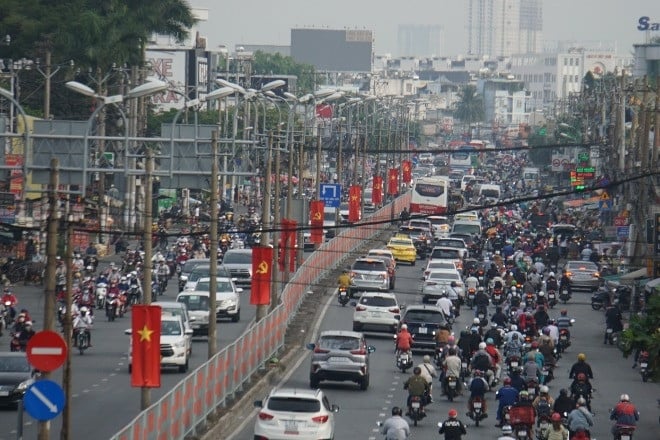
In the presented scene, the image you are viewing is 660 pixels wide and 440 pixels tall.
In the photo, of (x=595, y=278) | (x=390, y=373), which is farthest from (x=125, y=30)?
(x=390, y=373)

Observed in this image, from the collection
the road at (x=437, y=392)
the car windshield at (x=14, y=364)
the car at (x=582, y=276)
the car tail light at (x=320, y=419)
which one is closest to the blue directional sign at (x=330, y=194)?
the car at (x=582, y=276)

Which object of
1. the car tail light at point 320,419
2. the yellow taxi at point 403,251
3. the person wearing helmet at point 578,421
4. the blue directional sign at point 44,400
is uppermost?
the blue directional sign at point 44,400

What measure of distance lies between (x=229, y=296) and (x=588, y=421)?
81.5 ft

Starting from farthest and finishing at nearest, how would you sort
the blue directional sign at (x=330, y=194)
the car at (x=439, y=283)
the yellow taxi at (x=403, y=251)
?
the yellow taxi at (x=403, y=251) → the blue directional sign at (x=330, y=194) → the car at (x=439, y=283)

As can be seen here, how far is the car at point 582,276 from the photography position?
74062 mm

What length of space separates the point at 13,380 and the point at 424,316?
1563 centimetres

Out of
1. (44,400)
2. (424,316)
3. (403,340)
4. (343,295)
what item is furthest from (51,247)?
(343,295)

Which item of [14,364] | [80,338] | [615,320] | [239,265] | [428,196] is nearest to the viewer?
[14,364]

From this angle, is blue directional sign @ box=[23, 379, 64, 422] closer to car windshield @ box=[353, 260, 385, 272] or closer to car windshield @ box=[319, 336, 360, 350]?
car windshield @ box=[319, 336, 360, 350]

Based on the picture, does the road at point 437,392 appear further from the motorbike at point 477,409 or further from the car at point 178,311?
the car at point 178,311

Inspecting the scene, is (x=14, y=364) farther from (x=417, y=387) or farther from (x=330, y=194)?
(x=330, y=194)

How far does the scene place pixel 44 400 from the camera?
24656 mm

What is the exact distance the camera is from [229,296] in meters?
58.0

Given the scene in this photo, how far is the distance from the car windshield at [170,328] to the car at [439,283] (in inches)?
822
